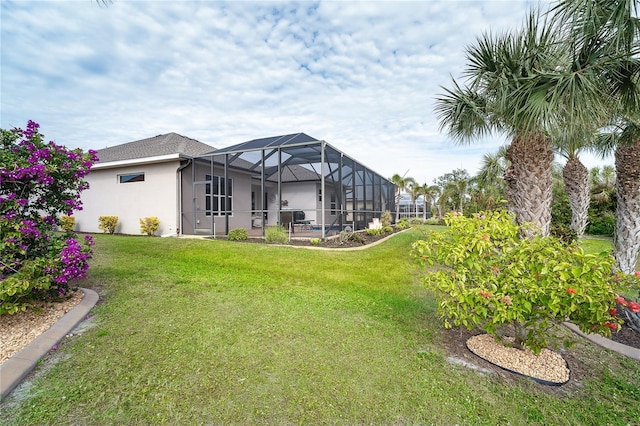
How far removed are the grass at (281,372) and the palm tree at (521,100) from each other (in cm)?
328

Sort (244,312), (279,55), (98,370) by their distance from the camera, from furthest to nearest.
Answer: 1. (279,55)
2. (244,312)
3. (98,370)

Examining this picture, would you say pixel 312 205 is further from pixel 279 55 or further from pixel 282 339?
pixel 282 339

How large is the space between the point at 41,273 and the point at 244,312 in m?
2.44

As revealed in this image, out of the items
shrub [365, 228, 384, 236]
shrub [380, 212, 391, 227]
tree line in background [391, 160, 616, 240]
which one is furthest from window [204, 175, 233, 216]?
tree line in background [391, 160, 616, 240]

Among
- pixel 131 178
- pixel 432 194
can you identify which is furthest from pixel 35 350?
pixel 432 194

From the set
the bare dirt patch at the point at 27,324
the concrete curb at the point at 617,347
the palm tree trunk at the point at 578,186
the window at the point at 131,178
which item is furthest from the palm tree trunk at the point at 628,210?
the window at the point at 131,178

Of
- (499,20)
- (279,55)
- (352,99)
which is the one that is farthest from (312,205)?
(499,20)

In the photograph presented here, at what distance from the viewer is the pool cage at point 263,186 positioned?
36.0 feet

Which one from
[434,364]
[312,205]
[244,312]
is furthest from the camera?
[312,205]

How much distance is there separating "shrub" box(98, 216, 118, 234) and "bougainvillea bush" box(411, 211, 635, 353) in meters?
14.0

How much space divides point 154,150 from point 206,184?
3.29m

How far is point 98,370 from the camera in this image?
8.02ft

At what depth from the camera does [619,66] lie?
418 centimetres

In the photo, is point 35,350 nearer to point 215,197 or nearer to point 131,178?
point 215,197
